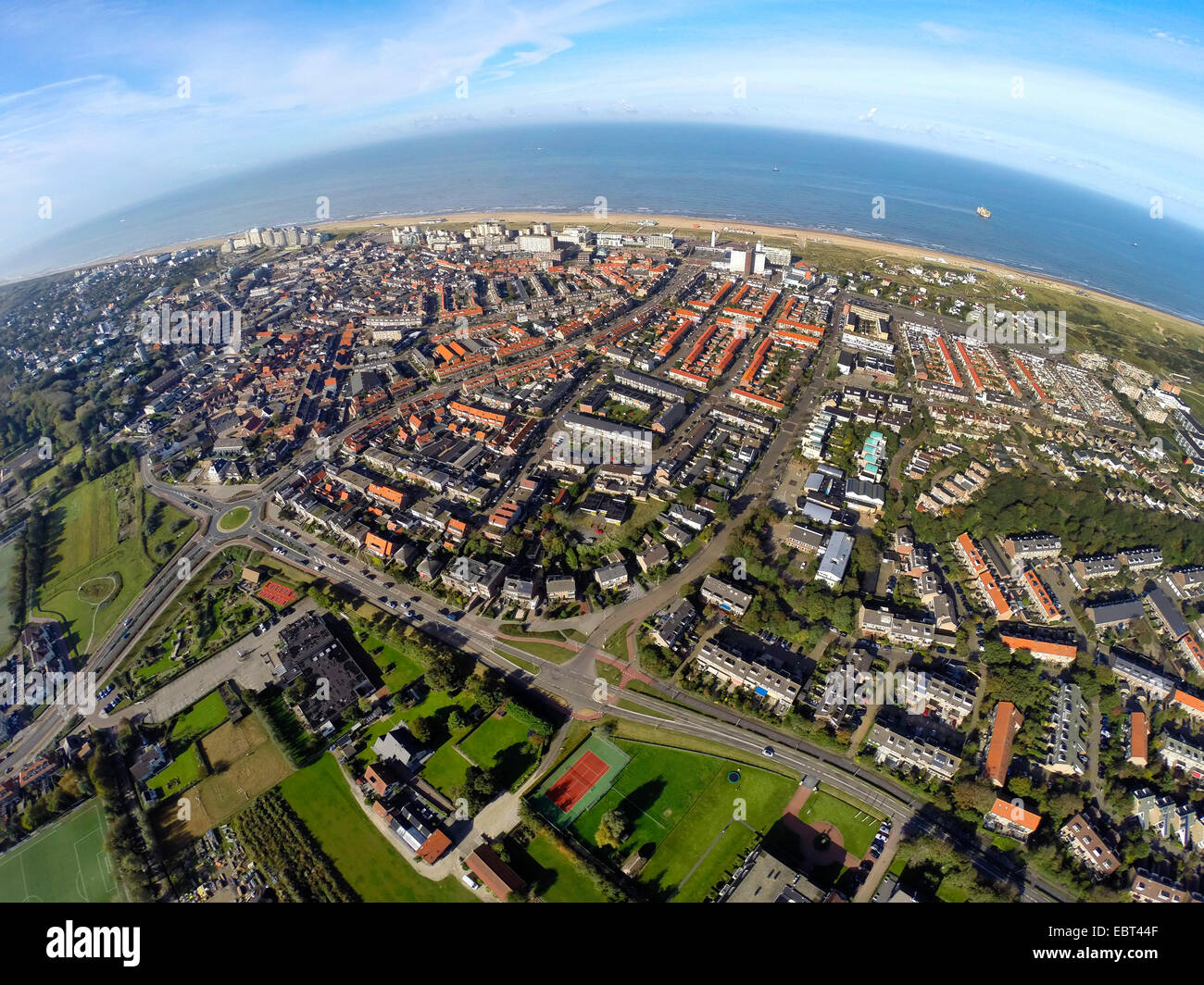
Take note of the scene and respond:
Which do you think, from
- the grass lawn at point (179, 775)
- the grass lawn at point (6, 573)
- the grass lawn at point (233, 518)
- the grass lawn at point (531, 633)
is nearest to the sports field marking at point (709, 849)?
the grass lawn at point (531, 633)

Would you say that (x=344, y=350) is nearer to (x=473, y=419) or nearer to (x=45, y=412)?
(x=473, y=419)

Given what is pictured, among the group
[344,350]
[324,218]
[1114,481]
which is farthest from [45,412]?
[1114,481]

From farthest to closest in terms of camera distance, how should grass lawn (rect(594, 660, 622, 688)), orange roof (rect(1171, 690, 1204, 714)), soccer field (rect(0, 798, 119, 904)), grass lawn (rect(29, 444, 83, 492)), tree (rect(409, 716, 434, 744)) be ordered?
grass lawn (rect(29, 444, 83, 492)), grass lawn (rect(594, 660, 622, 688)), orange roof (rect(1171, 690, 1204, 714)), tree (rect(409, 716, 434, 744)), soccer field (rect(0, 798, 119, 904))

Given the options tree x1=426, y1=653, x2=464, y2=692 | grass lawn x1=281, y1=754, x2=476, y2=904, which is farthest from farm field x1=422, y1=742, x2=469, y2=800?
tree x1=426, y1=653, x2=464, y2=692

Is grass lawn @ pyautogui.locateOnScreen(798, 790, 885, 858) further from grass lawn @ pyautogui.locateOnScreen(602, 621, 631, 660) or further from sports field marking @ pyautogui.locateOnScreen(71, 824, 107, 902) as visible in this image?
sports field marking @ pyautogui.locateOnScreen(71, 824, 107, 902)

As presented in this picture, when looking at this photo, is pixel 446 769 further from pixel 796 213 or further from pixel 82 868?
pixel 796 213

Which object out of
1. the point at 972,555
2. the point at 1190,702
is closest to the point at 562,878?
the point at 972,555

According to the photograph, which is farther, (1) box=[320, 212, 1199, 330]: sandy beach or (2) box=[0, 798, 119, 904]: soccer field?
(1) box=[320, 212, 1199, 330]: sandy beach
